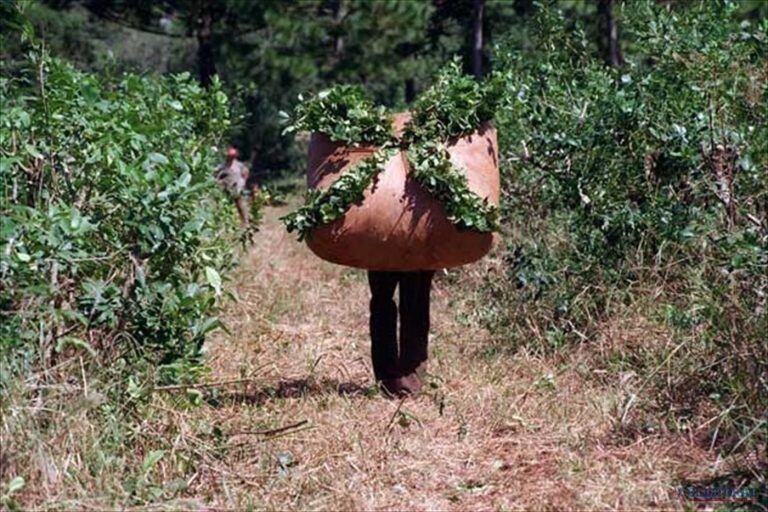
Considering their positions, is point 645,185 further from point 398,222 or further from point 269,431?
point 269,431

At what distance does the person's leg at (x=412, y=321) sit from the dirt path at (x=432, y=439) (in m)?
0.15

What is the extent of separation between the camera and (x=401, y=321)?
557 centimetres

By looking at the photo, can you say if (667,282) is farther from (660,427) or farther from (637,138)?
(660,427)

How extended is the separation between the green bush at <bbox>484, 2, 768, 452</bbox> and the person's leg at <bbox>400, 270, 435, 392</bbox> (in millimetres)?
1047

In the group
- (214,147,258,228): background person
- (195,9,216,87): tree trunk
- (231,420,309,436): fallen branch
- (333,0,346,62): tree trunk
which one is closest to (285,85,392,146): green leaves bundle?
(231,420,309,436): fallen branch

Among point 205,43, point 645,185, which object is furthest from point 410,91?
point 645,185

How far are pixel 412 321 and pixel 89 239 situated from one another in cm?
160

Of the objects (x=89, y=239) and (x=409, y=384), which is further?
(x=409, y=384)

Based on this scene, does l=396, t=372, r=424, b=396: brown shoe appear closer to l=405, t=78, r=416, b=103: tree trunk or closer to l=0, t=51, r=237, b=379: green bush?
l=0, t=51, r=237, b=379: green bush

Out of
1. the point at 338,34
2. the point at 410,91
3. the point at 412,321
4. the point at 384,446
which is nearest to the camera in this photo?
the point at 384,446

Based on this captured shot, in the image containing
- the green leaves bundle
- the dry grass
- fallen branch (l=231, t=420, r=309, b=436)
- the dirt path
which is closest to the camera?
the dry grass

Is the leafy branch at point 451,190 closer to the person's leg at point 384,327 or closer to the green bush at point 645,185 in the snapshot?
the person's leg at point 384,327

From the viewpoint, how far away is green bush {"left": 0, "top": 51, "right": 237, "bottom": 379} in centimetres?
413

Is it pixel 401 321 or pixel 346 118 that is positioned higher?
pixel 346 118
